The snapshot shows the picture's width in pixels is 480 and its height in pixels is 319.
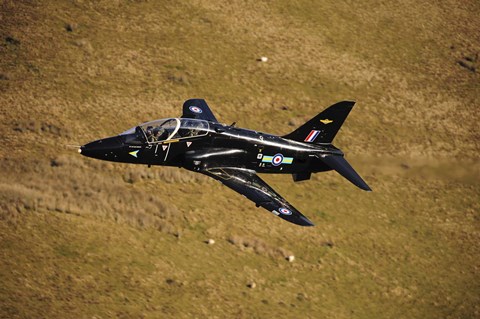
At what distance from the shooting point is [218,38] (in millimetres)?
59000

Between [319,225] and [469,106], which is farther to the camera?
[469,106]

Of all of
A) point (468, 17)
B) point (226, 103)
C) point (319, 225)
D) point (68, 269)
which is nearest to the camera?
point (68, 269)

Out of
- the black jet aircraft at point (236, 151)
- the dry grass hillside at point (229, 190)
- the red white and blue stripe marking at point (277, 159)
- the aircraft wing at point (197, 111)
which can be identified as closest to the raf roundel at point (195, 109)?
the aircraft wing at point (197, 111)

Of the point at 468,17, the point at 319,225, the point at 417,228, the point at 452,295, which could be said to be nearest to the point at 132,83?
the point at 319,225

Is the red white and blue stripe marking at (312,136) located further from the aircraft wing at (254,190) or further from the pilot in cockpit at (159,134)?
the pilot in cockpit at (159,134)

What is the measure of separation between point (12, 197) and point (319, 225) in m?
16.4

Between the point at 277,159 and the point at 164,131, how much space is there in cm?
570

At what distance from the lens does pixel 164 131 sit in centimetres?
3838

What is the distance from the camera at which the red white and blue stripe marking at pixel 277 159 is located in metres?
40.5

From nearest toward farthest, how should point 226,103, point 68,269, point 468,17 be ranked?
point 68,269
point 226,103
point 468,17

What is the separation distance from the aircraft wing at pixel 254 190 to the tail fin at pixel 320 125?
119 inches

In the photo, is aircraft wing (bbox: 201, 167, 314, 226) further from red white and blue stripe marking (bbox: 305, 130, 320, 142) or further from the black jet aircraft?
red white and blue stripe marking (bbox: 305, 130, 320, 142)

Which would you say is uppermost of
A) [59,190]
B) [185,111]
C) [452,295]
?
[185,111]

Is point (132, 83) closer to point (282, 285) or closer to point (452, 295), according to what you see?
point (282, 285)
